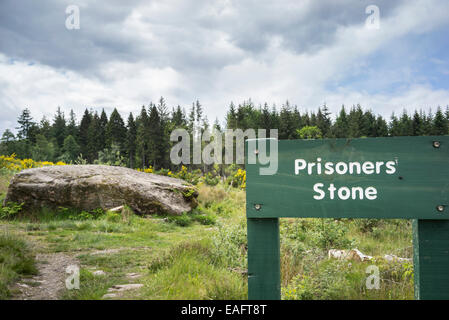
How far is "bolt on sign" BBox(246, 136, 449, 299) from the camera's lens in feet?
6.55

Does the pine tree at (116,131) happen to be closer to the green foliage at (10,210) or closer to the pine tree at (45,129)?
the pine tree at (45,129)

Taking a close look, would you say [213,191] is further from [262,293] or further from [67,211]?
[262,293]

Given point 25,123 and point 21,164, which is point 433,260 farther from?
point 25,123

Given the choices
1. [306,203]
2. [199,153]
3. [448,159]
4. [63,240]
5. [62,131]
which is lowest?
[63,240]

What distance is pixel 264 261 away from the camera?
212 cm

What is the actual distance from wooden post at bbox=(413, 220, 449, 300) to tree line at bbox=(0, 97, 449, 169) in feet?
140

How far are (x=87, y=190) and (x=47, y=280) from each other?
215 inches

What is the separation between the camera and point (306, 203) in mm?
2059

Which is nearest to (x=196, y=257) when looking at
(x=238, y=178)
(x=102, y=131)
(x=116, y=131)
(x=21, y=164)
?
(x=238, y=178)

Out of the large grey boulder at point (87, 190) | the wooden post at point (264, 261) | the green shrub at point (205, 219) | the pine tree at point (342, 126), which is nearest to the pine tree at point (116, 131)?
the pine tree at point (342, 126)

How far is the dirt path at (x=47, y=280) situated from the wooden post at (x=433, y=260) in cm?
311
